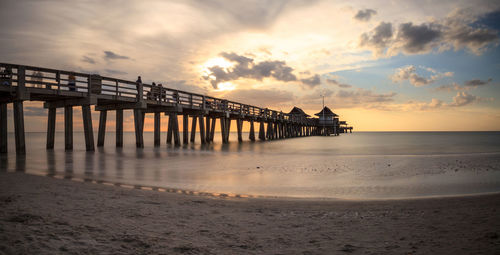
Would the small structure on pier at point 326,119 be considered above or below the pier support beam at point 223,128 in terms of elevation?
above

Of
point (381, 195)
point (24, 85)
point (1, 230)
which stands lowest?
point (381, 195)

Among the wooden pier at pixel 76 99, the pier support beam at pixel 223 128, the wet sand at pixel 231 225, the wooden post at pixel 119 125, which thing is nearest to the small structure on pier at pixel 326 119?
the pier support beam at pixel 223 128

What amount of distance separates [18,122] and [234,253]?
14.4m

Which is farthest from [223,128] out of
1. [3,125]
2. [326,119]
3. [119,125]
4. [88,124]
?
[326,119]

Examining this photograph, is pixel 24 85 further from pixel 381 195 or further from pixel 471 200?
pixel 471 200

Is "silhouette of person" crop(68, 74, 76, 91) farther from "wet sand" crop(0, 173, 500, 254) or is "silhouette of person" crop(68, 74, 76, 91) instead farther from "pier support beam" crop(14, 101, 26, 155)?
"wet sand" crop(0, 173, 500, 254)

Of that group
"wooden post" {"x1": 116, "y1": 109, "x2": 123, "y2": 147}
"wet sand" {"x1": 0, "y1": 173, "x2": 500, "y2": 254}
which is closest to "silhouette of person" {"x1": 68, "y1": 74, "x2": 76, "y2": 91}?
"wooden post" {"x1": 116, "y1": 109, "x2": 123, "y2": 147}

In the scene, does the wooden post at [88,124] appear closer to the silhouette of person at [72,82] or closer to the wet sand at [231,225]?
the silhouette of person at [72,82]

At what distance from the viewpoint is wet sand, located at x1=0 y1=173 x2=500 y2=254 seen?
308cm

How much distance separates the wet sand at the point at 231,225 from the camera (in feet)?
10.1

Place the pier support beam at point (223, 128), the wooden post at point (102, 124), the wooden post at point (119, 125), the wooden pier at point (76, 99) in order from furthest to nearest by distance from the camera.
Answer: the pier support beam at point (223, 128)
the wooden post at point (102, 124)
the wooden post at point (119, 125)
the wooden pier at point (76, 99)

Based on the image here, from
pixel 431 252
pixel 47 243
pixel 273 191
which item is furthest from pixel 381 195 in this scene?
pixel 47 243

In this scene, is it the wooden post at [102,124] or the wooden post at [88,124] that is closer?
the wooden post at [88,124]

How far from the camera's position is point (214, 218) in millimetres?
4320
